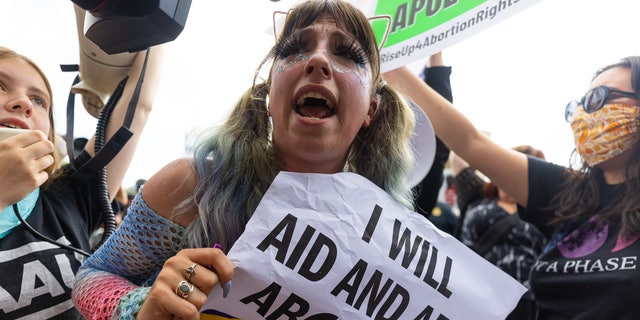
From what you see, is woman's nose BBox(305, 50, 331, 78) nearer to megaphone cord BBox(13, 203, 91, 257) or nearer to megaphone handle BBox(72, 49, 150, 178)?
megaphone handle BBox(72, 49, 150, 178)

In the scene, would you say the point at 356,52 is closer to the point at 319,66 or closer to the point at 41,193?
the point at 319,66

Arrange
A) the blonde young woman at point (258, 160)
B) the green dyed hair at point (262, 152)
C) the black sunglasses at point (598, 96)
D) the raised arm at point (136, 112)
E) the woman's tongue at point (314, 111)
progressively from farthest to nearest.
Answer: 1. the black sunglasses at point (598, 96)
2. the raised arm at point (136, 112)
3. the woman's tongue at point (314, 111)
4. the green dyed hair at point (262, 152)
5. the blonde young woman at point (258, 160)

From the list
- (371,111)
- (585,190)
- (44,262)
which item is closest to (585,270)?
(585,190)

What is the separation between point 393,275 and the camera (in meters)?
1.13

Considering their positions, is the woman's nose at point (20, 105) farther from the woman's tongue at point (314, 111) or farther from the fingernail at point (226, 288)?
the fingernail at point (226, 288)

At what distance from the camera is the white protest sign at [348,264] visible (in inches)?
40.5

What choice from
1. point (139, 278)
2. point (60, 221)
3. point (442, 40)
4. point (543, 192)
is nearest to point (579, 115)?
point (543, 192)

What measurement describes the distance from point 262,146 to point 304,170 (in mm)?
120

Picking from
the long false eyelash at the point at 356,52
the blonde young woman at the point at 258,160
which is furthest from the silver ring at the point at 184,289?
the long false eyelash at the point at 356,52

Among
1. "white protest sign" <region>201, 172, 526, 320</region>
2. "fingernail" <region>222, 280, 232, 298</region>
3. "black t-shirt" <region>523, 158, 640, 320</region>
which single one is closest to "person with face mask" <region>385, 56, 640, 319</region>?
"black t-shirt" <region>523, 158, 640, 320</region>

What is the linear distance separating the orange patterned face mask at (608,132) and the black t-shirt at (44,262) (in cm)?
180

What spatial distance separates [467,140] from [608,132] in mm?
510

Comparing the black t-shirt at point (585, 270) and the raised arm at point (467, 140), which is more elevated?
the raised arm at point (467, 140)

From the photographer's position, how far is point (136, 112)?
1774 millimetres
